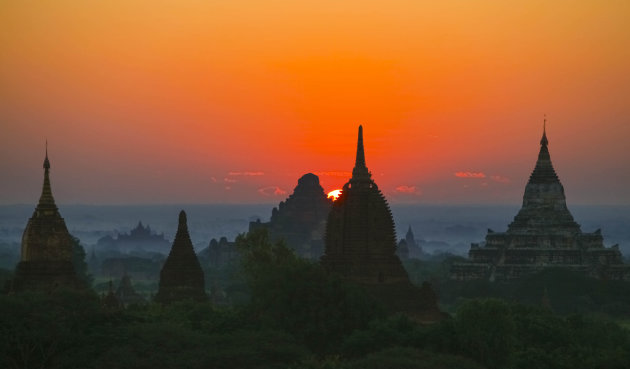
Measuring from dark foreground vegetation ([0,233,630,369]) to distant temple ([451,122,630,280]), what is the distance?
53.4 metres

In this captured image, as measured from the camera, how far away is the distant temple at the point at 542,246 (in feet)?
405

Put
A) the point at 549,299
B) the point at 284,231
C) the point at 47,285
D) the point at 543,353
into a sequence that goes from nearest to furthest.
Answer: the point at 543,353
the point at 47,285
the point at 549,299
the point at 284,231

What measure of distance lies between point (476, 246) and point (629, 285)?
17637mm

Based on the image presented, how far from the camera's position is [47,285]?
3029 inches

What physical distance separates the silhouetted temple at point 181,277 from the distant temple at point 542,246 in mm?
48790

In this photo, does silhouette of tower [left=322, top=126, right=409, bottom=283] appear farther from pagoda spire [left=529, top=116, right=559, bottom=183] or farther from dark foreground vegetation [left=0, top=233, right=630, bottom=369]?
pagoda spire [left=529, top=116, right=559, bottom=183]

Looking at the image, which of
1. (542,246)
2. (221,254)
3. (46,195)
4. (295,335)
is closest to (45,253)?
(46,195)

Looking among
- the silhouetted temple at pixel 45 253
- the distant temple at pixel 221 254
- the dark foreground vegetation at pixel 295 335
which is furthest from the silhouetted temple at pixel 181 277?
the distant temple at pixel 221 254

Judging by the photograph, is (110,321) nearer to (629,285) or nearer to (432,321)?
(432,321)

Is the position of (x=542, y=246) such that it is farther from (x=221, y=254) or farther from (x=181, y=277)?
(x=221, y=254)

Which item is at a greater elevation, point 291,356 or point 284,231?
point 284,231

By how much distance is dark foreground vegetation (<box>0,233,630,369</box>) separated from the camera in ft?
185

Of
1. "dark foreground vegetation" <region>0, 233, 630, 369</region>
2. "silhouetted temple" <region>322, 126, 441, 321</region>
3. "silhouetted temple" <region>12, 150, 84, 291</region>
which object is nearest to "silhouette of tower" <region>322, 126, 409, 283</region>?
"silhouetted temple" <region>322, 126, 441, 321</region>

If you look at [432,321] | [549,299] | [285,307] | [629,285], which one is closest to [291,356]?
[285,307]
